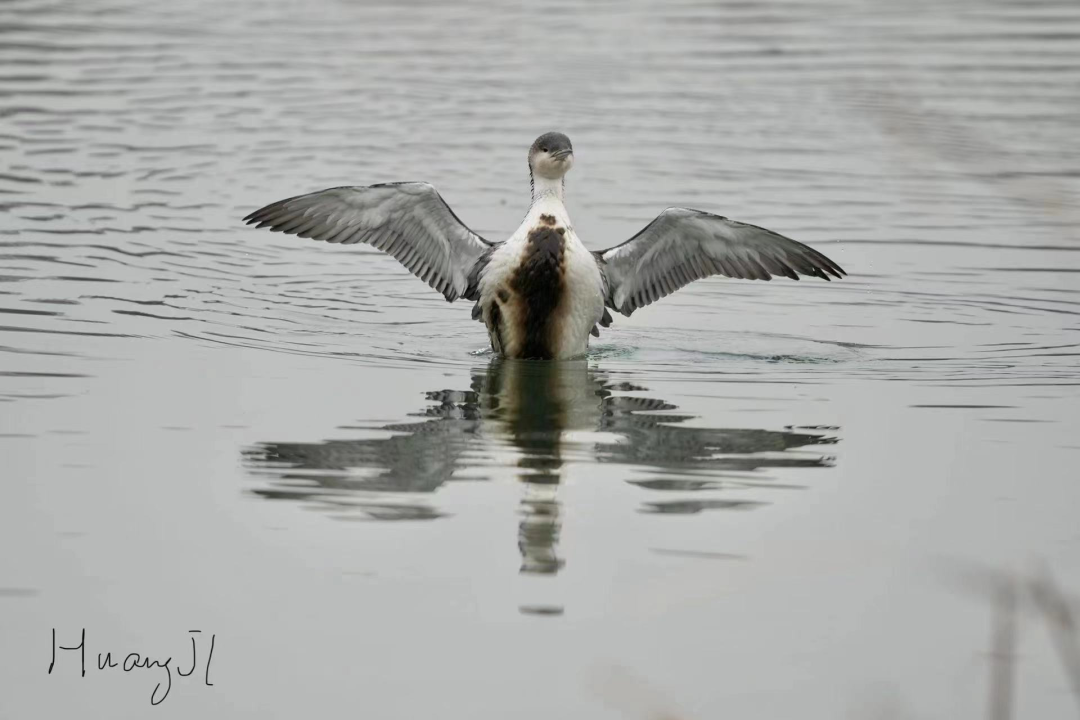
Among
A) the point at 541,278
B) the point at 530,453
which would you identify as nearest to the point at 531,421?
the point at 530,453

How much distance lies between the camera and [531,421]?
27.7 ft

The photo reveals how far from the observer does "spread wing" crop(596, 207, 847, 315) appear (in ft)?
33.9

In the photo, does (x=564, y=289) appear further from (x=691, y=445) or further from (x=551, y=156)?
(x=691, y=445)

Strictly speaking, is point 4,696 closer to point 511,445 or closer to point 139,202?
point 511,445

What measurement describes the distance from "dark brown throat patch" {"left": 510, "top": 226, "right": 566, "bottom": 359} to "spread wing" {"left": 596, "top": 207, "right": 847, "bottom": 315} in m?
0.62

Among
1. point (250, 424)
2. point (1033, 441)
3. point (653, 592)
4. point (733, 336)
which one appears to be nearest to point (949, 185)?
point (733, 336)

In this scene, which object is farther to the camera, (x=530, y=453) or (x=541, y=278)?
(x=541, y=278)

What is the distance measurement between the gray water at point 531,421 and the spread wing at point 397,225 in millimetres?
505

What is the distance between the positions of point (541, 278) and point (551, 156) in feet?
2.25

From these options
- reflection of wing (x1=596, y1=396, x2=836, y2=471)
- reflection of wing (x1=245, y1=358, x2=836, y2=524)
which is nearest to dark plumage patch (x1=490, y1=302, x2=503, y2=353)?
reflection of wing (x1=245, y1=358, x2=836, y2=524)

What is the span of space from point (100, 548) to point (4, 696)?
126cm

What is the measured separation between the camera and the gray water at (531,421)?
5.29 metres

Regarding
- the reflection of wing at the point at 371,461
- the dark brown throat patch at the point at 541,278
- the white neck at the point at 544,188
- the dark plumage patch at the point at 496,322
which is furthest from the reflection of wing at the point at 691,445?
the white neck at the point at 544,188

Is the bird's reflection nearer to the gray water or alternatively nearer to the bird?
the gray water
